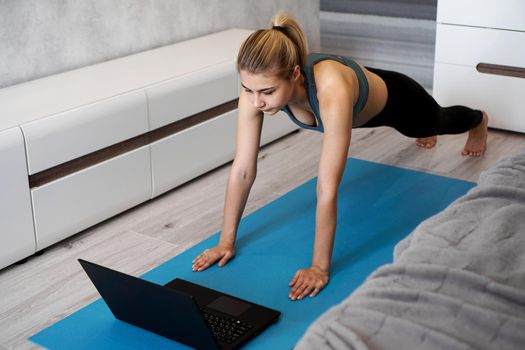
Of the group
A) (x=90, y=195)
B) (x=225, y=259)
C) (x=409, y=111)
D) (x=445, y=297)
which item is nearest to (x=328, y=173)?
(x=225, y=259)

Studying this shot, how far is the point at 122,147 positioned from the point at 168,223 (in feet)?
1.00

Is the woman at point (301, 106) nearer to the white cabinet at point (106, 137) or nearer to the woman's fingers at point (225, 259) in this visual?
the woman's fingers at point (225, 259)

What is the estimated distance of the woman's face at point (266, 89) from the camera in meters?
1.88

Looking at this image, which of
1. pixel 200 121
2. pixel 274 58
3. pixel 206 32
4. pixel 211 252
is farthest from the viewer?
pixel 206 32

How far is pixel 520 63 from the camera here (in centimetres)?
319

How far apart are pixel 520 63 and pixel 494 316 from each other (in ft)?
7.43

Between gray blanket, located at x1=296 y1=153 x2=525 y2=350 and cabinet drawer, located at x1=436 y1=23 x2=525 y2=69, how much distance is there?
191 cm

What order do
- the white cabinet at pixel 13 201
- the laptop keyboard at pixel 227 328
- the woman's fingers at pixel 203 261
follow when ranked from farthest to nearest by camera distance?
the white cabinet at pixel 13 201 < the woman's fingers at pixel 203 261 < the laptop keyboard at pixel 227 328

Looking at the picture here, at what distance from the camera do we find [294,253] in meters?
2.10

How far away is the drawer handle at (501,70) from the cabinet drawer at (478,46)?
0.01 metres

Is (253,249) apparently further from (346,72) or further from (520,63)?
(520,63)

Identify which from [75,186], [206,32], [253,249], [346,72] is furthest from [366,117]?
[206,32]

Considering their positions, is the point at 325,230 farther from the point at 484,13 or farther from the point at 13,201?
the point at 484,13

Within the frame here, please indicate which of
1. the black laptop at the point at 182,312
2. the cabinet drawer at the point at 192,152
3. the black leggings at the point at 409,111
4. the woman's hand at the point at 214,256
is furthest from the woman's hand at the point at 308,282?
the cabinet drawer at the point at 192,152
